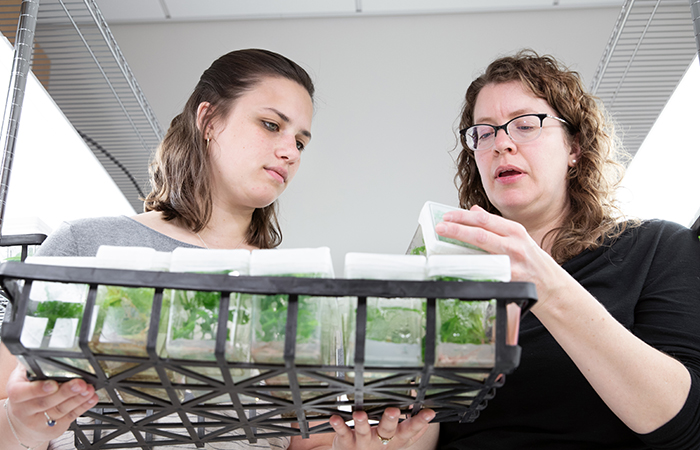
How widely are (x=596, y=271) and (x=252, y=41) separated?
6.78 feet

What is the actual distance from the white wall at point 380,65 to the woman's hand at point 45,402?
2223 mm

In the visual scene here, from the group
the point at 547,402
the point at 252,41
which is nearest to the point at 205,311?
the point at 547,402

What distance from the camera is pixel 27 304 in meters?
0.49

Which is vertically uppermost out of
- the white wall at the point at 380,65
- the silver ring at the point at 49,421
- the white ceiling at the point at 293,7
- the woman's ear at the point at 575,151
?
the white ceiling at the point at 293,7

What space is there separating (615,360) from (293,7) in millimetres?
2260

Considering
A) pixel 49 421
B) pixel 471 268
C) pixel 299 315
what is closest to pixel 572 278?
pixel 471 268

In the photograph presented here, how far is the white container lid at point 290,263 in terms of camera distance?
51 centimetres

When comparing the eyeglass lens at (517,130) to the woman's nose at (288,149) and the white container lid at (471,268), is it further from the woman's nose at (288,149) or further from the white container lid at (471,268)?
the white container lid at (471,268)

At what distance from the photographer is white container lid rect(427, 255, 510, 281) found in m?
0.50

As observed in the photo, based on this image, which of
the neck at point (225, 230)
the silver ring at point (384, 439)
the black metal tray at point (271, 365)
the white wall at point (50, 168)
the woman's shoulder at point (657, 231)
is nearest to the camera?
the black metal tray at point (271, 365)

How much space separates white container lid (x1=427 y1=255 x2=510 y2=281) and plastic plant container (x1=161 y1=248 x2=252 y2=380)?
6.2 inches

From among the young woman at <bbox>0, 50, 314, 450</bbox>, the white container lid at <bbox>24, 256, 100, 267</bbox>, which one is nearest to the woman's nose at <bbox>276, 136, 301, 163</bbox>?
the young woman at <bbox>0, 50, 314, 450</bbox>

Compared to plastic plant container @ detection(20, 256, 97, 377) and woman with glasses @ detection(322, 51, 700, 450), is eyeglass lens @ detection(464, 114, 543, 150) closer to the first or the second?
woman with glasses @ detection(322, 51, 700, 450)

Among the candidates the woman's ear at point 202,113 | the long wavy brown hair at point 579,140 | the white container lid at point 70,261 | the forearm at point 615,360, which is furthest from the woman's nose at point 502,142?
the white container lid at point 70,261
